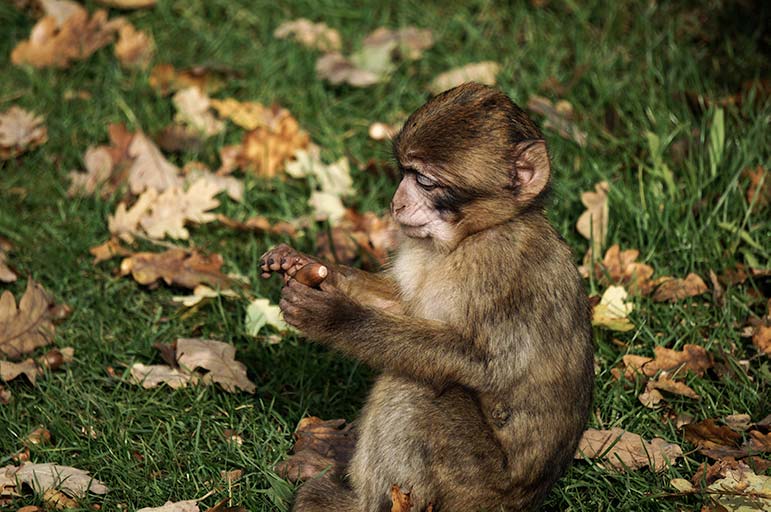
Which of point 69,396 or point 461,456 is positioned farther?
point 69,396

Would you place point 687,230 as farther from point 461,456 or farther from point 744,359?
point 461,456

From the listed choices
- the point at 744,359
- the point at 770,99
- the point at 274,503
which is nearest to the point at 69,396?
the point at 274,503

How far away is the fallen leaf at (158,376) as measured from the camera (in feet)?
15.0

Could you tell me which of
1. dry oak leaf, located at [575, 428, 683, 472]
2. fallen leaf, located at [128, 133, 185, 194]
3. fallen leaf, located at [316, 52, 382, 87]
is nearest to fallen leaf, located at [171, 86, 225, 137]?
fallen leaf, located at [128, 133, 185, 194]

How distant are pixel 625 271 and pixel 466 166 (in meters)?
1.63

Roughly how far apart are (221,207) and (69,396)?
160cm

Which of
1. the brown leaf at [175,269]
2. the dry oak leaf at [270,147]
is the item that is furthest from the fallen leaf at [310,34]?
the brown leaf at [175,269]

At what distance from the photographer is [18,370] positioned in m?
4.57

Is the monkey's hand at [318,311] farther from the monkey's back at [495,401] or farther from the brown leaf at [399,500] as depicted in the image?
the brown leaf at [399,500]

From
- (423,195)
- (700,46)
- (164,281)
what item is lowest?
(164,281)

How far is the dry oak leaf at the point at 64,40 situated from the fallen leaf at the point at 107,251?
1798mm

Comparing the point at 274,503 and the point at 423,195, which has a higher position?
the point at 423,195

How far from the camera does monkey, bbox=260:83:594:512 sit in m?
3.63

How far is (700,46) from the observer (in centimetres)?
655
